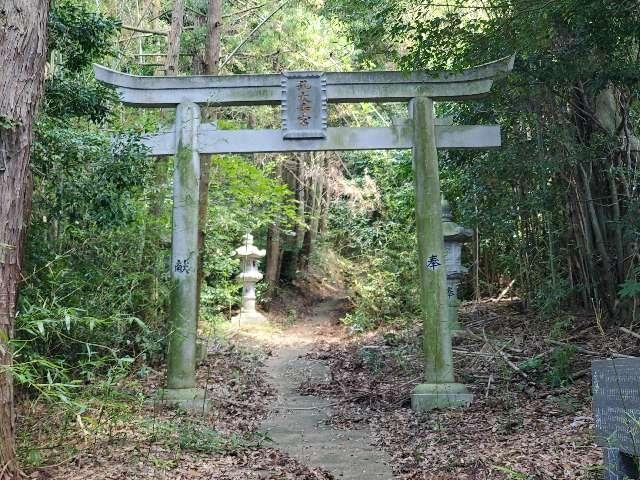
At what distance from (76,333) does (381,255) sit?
1055 centimetres

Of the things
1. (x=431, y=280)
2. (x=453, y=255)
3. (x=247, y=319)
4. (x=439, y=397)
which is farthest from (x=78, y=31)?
(x=247, y=319)

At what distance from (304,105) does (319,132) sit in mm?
399

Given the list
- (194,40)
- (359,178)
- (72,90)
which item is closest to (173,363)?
(72,90)

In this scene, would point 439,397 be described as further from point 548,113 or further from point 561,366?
point 548,113

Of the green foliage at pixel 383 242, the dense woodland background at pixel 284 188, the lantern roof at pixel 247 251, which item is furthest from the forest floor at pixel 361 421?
the lantern roof at pixel 247 251

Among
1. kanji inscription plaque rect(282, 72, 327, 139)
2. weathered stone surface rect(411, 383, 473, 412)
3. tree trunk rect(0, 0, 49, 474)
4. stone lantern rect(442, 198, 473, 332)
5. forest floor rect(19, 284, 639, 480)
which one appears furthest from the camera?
stone lantern rect(442, 198, 473, 332)

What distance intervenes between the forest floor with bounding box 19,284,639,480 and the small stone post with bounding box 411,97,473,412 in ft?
1.02

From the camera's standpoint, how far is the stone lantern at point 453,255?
11.1m

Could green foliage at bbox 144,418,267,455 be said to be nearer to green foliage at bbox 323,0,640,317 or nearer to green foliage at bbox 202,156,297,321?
Answer: green foliage at bbox 323,0,640,317

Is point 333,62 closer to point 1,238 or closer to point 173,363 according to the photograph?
point 173,363

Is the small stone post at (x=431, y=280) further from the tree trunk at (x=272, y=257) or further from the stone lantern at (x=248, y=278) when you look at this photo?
the tree trunk at (x=272, y=257)

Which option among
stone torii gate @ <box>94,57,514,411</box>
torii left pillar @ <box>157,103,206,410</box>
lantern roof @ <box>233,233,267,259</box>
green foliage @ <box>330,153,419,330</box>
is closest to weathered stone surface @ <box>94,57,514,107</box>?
stone torii gate @ <box>94,57,514,411</box>

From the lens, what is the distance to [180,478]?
180 inches

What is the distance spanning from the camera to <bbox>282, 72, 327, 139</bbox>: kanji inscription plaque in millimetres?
7672
